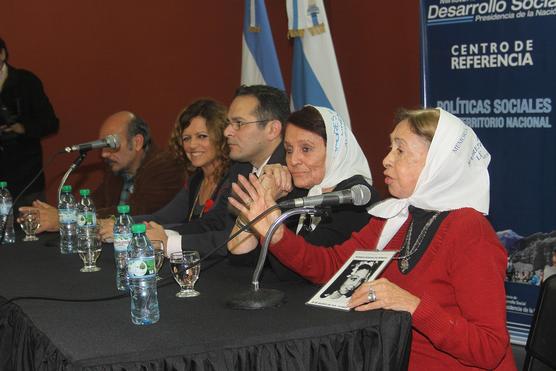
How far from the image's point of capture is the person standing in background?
4754 mm

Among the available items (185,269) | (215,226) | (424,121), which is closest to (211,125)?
(215,226)

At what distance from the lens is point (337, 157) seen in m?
2.68

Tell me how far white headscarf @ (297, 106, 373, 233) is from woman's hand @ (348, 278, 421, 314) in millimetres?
758

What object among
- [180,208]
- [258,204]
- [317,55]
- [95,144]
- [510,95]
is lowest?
[180,208]

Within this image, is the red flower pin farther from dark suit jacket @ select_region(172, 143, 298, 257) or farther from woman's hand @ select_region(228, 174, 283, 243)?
woman's hand @ select_region(228, 174, 283, 243)

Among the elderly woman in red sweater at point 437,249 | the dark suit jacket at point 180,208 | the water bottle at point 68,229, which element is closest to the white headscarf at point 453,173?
the elderly woman in red sweater at point 437,249

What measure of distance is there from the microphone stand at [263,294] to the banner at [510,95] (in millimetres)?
1738

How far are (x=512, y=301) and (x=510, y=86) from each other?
973 mm

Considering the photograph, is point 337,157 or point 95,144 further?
point 95,144

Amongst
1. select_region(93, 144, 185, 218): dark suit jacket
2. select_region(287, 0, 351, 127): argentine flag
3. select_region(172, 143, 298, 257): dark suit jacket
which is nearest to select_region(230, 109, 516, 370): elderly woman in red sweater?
select_region(172, 143, 298, 257): dark suit jacket

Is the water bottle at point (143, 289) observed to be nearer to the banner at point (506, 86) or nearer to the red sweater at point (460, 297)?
the red sweater at point (460, 297)

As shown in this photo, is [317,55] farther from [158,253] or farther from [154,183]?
[158,253]

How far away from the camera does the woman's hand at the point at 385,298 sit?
1.90 m

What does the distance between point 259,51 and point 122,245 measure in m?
2.44
